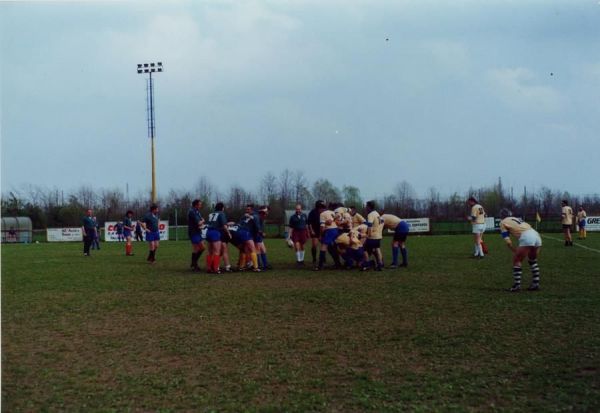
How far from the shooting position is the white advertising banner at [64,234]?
4866 cm

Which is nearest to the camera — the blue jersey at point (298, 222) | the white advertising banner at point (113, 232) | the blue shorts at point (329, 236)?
the blue shorts at point (329, 236)

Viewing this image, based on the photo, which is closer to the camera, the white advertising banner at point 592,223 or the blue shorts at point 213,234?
the blue shorts at point 213,234

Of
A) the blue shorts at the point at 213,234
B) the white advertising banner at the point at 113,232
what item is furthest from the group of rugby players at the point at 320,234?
the white advertising banner at the point at 113,232

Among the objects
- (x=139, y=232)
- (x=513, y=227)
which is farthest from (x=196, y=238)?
(x=139, y=232)

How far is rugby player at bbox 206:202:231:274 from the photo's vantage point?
15969 millimetres

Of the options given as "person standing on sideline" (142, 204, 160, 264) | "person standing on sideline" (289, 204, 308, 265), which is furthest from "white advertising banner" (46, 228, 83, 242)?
"person standing on sideline" (289, 204, 308, 265)

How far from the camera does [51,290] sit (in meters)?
13.0

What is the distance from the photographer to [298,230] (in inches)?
726

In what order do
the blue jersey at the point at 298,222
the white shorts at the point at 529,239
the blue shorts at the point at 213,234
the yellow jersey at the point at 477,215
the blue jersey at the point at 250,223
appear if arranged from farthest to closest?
1. the yellow jersey at the point at 477,215
2. the blue jersey at the point at 298,222
3. the blue jersey at the point at 250,223
4. the blue shorts at the point at 213,234
5. the white shorts at the point at 529,239

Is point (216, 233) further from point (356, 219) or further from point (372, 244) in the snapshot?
point (372, 244)

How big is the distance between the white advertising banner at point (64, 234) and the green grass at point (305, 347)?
121ft

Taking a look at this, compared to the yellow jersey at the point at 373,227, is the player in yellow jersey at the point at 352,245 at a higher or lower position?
lower

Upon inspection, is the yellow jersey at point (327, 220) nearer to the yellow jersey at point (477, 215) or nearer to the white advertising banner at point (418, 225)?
the yellow jersey at point (477, 215)

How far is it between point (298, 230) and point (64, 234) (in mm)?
35373
